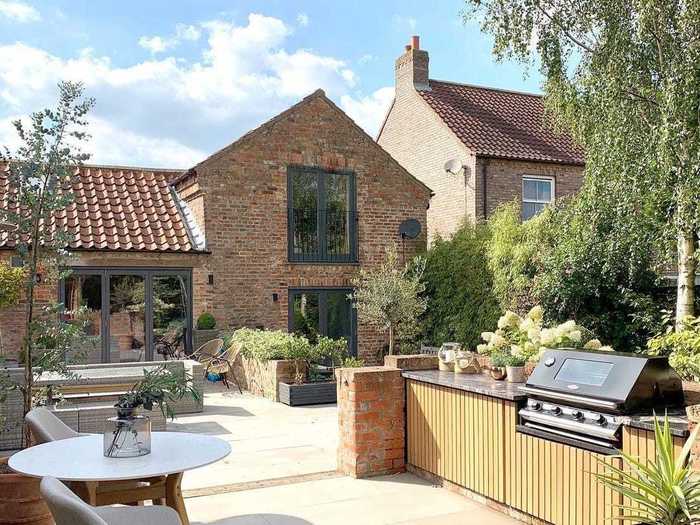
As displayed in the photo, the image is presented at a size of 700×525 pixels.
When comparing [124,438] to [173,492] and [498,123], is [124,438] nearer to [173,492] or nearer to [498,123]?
[173,492]

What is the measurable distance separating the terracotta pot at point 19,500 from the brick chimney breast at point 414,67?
17929 millimetres

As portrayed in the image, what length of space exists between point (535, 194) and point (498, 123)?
8.75ft

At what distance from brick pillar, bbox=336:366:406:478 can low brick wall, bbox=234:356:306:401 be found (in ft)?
16.0

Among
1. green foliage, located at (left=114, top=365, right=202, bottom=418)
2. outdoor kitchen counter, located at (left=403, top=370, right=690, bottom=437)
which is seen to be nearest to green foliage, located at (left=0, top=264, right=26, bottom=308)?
green foliage, located at (left=114, top=365, right=202, bottom=418)

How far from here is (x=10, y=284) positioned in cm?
1162

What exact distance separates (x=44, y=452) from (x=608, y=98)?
975 centimetres

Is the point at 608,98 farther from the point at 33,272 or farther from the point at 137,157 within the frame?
the point at 137,157

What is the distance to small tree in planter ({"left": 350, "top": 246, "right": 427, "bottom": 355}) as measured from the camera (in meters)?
14.2

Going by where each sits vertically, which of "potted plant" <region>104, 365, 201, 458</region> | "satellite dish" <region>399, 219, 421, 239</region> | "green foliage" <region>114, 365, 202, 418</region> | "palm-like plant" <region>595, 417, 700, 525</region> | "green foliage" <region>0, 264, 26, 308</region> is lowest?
"palm-like plant" <region>595, 417, 700, 525</region>

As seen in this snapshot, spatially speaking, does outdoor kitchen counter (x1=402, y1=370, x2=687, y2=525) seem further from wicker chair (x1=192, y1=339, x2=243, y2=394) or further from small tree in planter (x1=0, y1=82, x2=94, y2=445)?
wicker chair (x1=192, y1=339, x2=243, y2=394)

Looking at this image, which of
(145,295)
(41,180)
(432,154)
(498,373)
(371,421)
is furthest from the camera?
(432,154)

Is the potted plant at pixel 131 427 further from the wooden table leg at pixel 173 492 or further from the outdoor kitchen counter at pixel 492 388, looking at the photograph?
the outdoor kitchen counter at pixel 492 388

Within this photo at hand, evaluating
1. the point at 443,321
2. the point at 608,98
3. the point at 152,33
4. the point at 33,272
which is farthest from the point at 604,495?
the point at 443,321

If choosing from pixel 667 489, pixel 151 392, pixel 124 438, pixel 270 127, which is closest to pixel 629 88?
pixel 270 127
